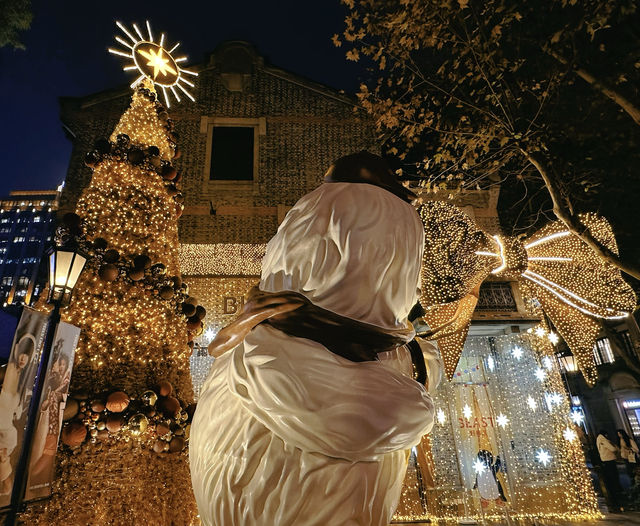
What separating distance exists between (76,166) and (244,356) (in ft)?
31.9

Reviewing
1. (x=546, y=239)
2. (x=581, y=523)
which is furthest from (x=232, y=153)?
(x=581, y=523)

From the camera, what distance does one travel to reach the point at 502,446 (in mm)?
8594

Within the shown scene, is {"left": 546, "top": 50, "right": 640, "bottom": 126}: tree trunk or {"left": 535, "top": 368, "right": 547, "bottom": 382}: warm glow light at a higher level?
{"left": 546, "top": 50, "right": 640, "bottom": 126}: tree trunk

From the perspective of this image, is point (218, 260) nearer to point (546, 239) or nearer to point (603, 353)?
point (546, 239)

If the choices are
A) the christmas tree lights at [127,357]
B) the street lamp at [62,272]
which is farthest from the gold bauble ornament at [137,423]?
the street lamp at [62,272]

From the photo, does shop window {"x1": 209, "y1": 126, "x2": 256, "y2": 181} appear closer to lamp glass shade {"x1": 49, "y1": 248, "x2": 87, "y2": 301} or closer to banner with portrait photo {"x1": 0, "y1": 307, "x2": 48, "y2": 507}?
lamp glass shade {"x1": 49, "y1": 248, "x2": 87, "y2": 301}

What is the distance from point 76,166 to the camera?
28.8 ft

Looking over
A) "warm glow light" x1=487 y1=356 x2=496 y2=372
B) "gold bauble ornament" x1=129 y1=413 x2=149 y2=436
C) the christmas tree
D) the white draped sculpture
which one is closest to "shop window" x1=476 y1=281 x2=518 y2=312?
"warm glow light" x1=487 y1=356 x2=496 y2=372

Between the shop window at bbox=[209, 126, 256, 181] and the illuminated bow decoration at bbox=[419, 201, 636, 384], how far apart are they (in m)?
5.67

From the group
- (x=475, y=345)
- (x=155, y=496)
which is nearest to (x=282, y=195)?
(x=475, y=345)

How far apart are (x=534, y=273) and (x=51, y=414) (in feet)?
21.0

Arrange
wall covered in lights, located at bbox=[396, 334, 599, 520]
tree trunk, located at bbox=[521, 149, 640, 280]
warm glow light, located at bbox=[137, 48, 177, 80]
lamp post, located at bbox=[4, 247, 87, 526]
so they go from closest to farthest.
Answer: lamp post, located at bbox=[4, 247, 87, 526] < tree trunk, located at bbox=[521, 149, 640, 280] < warm glow light, located at bbox=[137, 48, 177, 80] < wall covered in lights, located at bbox=[396, 334, 599, 520]

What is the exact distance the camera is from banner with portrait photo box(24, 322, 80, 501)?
311 cm

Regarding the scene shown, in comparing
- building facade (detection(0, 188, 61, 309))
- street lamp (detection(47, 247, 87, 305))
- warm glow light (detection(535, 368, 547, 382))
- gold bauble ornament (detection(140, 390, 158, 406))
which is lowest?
gold bauble ornament (detection(140, 390, 158, 406))
